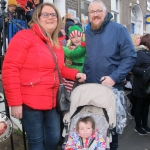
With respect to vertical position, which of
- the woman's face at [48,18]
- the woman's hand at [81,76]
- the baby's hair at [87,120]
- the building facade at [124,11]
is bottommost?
the baby's hair at [87,120]

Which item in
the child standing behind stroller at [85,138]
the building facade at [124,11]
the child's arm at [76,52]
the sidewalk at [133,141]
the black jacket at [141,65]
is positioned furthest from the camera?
the building facade at [124,11]

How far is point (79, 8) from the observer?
25.5 feet

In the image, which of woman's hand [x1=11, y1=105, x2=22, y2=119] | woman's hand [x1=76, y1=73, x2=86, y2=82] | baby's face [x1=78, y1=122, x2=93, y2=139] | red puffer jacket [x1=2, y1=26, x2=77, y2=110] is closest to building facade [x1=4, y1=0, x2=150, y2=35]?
woman's hand [x1=76, y1=73, x2=86, y2=82]

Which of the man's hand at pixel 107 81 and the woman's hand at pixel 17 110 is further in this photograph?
the man's hand at pixel 107 81

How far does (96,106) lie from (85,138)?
0.38 m

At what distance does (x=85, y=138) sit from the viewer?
7.82 ft

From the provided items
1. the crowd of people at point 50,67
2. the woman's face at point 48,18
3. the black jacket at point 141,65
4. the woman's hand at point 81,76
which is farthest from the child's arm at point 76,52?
the black jacket at point 141,65

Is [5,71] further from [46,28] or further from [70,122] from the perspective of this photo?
[70,122]

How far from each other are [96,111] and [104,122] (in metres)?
0.18

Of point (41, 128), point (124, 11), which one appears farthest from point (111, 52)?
point (124, 11)

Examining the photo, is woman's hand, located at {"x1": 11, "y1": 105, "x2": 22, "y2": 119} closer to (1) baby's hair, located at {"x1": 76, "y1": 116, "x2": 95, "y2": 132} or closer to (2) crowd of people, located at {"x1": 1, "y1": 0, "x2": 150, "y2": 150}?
(2) crowd of people, located at {"x1": 1, "y1": 0, "x2": 150, "y2": 150}

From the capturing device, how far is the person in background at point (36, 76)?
6.75 feet

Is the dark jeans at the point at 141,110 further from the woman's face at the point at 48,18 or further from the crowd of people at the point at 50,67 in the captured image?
the woman's face at the point at 48,18

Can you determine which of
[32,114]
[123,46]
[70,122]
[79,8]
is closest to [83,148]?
[70,122]
